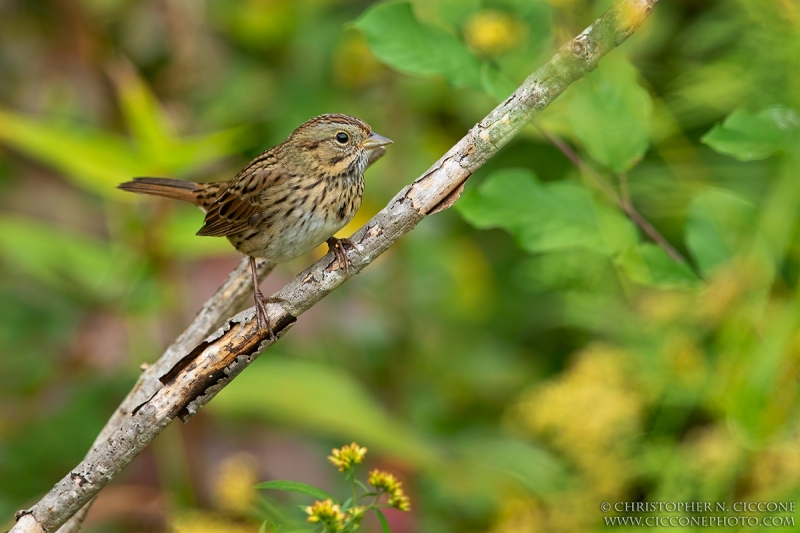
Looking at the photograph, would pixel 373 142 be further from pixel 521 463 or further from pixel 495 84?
pixel 521 463

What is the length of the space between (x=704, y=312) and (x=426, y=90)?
176cm

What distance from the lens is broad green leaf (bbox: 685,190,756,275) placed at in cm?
231

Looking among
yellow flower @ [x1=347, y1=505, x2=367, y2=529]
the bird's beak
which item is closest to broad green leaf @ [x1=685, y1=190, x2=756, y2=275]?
the bird's beak

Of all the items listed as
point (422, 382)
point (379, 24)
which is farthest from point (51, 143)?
point (422, 382)

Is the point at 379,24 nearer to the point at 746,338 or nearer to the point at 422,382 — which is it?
the point at 746,338

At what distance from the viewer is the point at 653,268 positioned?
2.16m

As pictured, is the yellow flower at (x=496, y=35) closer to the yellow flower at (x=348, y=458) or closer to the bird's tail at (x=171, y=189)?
the bird's tail at (x=171, y=189)

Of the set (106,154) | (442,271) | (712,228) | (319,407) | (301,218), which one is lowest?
(712,228)

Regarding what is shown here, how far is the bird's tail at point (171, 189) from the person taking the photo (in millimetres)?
3037

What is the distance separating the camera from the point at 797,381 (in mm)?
2650

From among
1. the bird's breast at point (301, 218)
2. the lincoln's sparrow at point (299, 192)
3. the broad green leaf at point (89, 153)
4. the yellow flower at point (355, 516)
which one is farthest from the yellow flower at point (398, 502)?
the broad green leaf at point (89, 153)

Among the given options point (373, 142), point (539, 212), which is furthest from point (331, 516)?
point (373, 142)

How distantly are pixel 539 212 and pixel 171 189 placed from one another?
1.47 meters

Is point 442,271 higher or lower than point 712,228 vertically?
higher
